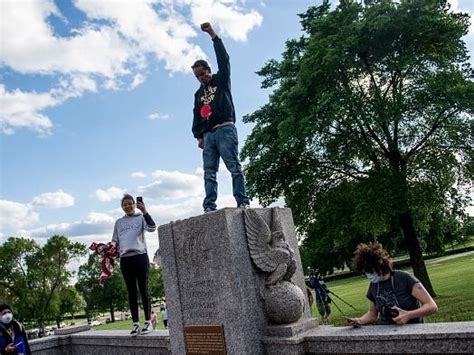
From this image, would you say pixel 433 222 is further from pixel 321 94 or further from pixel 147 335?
pixel 147 335

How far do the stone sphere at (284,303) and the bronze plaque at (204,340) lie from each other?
2.06 feet

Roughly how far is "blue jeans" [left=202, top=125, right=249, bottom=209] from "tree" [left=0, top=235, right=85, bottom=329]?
151 ft

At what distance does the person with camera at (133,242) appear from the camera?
23.9ft

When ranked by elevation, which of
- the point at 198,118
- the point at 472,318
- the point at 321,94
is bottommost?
the point at 472,318

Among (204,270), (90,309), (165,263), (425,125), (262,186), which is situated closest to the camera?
(204,270)

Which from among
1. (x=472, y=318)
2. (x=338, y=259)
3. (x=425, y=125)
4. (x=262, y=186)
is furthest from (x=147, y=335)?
(x=338, y=259)

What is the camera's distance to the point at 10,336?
7.43 m

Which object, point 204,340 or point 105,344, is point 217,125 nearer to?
point 204,340

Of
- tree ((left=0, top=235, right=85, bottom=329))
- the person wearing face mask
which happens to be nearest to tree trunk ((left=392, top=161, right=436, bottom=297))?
the person wearing face mask

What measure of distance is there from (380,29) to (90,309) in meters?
61.0

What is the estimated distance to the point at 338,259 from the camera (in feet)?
189

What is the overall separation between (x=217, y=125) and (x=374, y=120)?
1333 cm

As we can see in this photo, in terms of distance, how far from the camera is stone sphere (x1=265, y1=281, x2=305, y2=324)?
5457mm

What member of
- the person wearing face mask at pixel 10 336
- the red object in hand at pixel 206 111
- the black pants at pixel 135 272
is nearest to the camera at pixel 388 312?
the red object in hand at pixel 206 111
